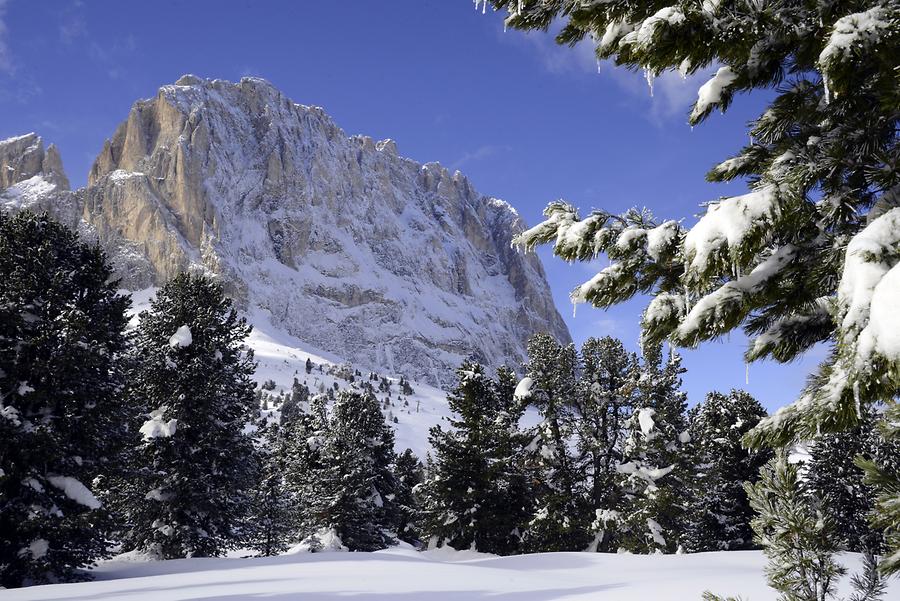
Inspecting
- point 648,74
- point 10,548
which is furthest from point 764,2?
point 10,548

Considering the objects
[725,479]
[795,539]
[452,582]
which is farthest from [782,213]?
[725,479]

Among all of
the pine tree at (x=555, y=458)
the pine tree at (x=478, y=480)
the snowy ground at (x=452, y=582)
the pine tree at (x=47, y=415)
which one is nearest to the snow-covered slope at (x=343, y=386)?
the pine tree at (x=478, y=480)

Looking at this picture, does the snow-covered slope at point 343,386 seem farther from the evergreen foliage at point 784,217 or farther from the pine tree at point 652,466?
the evergreen foliage at point 784,217

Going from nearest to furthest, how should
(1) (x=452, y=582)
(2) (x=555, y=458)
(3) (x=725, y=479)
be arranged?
(1) (x=452, y=582) → (2) (x=555, y=458) → (3) (x=725, y=479)

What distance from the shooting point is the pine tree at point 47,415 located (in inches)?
540

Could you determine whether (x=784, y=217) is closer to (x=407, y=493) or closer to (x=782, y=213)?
(x=782, y=213)

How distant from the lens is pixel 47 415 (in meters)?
15.0

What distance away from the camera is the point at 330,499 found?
28.4 meters

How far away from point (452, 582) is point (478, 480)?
16.7 meters

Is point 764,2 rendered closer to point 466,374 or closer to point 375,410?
point 466,374

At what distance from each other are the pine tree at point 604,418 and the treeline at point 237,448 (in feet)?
0.25

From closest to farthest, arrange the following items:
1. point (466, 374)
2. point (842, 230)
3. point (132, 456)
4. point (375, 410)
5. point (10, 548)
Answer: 1. point (842, 230)
2. point (10, 548)
3. point (132, 456)
4. point (466, 374)
5. point (375, 410)

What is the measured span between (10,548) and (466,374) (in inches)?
669

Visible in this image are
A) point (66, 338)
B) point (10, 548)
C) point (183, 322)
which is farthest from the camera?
point (183, 322)
